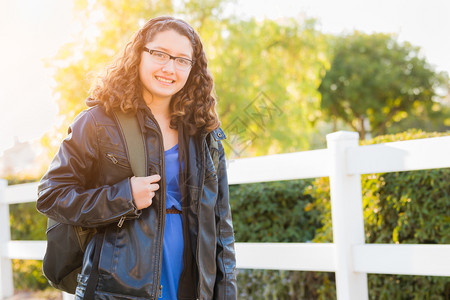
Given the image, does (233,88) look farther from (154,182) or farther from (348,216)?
(154,182)

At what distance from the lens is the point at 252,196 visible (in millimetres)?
4504

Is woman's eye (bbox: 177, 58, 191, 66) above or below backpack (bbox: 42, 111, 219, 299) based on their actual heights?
above

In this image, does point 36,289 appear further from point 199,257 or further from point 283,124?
point 283,124

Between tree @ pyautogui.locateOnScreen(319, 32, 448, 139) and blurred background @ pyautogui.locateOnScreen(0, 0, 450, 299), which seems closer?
blurred background @ pyautogui.locateOnScreen(0, 0, 450, 299)

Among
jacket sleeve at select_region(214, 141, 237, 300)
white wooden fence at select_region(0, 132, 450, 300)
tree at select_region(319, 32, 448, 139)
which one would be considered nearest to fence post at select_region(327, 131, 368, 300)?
white wooden fence at select_region(0, 132, 450, 300)

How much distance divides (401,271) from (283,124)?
14.5 metres

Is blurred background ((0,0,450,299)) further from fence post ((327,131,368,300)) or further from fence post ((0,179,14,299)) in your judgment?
fence post ((0,179,14,299))

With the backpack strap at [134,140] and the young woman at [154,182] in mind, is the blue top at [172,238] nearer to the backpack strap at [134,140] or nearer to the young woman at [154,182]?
the young woman at [154,182]

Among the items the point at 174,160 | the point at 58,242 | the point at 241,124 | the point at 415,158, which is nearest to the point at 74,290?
the point at 58,242

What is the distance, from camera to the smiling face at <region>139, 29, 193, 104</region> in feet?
6.97

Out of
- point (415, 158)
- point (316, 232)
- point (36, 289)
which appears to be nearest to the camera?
point (415, 158)

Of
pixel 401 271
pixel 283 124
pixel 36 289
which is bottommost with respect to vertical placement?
pixel 36 289

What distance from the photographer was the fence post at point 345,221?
3020 millimetres

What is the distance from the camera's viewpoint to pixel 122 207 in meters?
1.90
